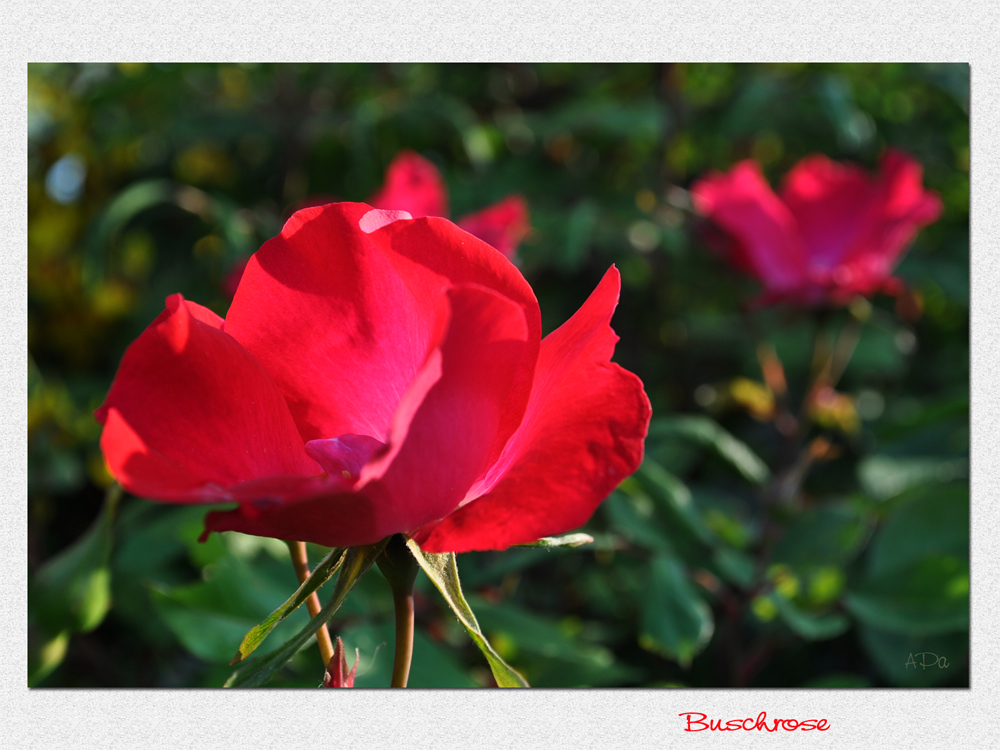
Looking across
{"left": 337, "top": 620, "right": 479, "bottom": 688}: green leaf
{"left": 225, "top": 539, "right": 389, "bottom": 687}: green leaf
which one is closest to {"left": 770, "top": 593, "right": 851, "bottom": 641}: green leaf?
{"left": 337, "top": 620, "right": 479, "bottom": 688}: green leaf

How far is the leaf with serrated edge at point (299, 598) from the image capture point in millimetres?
258

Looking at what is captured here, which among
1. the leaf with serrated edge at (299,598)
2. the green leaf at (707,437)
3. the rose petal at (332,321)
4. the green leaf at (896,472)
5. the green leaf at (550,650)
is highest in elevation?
the rose petal at (332,321)

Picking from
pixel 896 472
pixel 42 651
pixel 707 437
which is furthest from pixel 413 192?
pixel 896 472

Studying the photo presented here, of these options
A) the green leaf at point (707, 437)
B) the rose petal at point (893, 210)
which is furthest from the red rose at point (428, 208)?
the rose petal at point (893, 210)

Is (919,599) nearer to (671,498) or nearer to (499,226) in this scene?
(671,498)

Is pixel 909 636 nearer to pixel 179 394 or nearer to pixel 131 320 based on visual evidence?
pixel 179 394

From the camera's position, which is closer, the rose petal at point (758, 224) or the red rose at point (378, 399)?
the red rose at point (378, 399)

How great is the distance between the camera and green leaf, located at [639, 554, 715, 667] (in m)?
0.59

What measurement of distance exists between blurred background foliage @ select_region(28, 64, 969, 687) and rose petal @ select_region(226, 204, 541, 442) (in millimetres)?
262

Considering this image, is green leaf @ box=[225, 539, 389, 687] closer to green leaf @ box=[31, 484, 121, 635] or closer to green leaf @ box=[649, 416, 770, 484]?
green leaf @ box=[31, 484, 121, 635]

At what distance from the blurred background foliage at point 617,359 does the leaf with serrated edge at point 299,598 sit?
0.87 feet

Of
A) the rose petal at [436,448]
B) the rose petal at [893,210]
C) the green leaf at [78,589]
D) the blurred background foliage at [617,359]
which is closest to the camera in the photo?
the rose petal at [436,448]

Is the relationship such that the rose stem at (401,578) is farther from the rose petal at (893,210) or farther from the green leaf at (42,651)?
the rose petal at (893,210)
